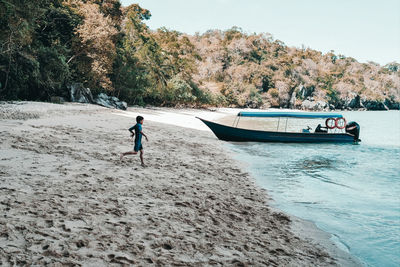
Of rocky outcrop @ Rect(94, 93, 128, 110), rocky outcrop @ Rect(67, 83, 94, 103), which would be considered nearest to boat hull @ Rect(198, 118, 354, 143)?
rocky outcrop @ Rect(94, 93, 128, 110)

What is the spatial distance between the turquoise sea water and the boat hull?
920mm

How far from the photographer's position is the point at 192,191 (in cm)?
540

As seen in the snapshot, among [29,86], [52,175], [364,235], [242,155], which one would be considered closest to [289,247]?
[364,235]

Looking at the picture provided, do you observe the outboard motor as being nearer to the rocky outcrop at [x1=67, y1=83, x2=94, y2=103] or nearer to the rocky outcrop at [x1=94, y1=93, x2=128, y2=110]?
the rocky outcrop at [x1=94, y1=93, x2=128, y2=110]

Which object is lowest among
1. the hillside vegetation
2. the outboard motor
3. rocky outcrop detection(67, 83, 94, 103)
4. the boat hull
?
the boat hull

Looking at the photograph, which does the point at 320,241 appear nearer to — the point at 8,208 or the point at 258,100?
the point at 8,208

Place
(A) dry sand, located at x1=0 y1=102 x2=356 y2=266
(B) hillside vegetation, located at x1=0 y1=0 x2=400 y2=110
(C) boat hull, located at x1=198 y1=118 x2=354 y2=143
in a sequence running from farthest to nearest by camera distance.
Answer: (B) hillside vegetation, located at x1=0 y1=0 x2=400 y2=110, (C) boat hull, located at x1=198 y1=118 x2=354 y2=143, (A) dry sand, located at x1=0 y1=102 x2=356 y2=266

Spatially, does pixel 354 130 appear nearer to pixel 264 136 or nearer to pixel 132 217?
pixel 264 136

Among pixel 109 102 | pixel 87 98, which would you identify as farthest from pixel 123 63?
pixel 87 98

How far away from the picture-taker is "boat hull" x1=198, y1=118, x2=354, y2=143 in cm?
1420

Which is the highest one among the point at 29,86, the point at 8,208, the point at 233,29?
the point at 233,29

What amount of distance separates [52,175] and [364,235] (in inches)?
207

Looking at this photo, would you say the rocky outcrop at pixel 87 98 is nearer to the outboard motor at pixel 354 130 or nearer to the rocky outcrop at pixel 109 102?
the rocky outcrop at pixel 109 102

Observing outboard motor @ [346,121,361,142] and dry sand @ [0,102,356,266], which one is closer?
dry sand @ [0,102,356,266]
